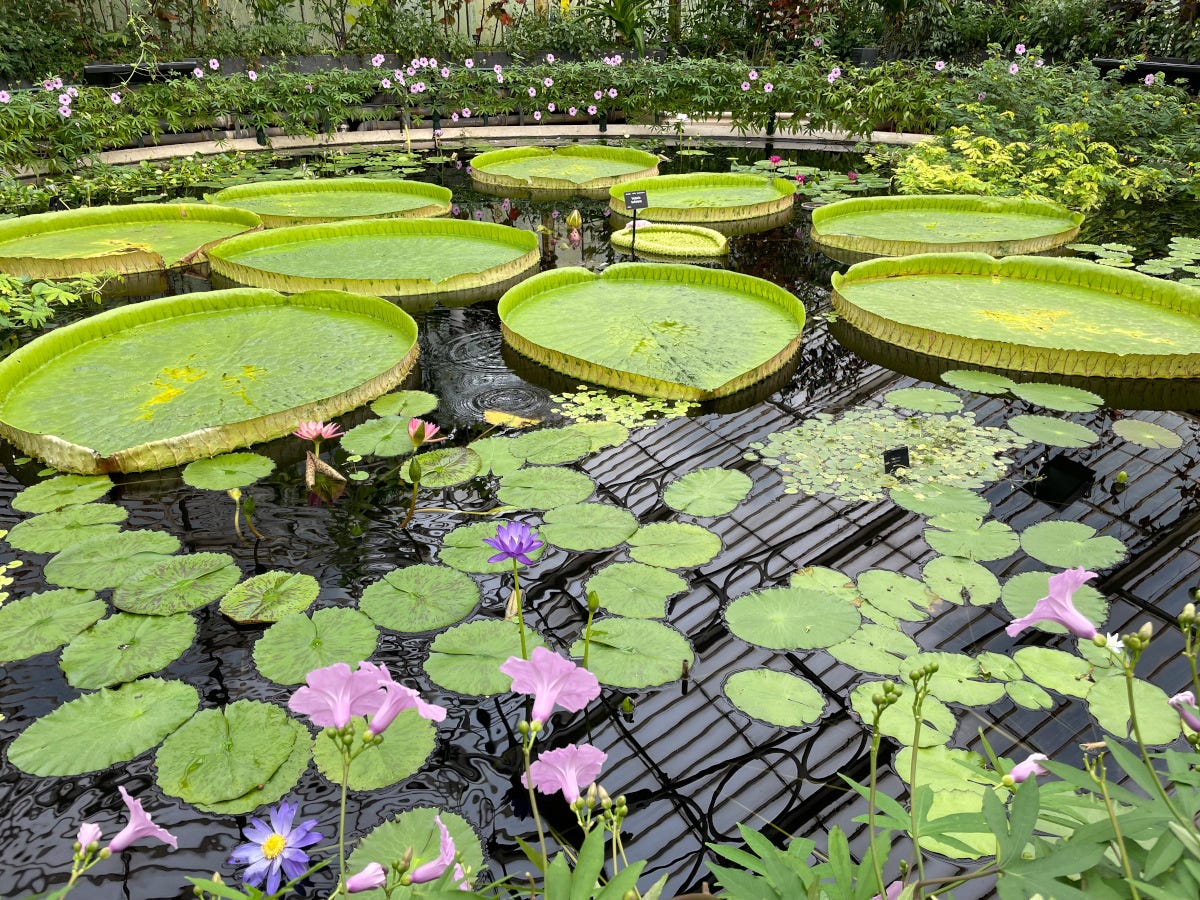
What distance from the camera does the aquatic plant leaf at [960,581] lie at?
2.17 m

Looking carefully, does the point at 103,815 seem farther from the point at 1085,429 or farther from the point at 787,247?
the point at 787,247

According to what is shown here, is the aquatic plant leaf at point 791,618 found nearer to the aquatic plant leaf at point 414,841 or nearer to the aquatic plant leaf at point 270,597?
the aquatic plant leaf at point 414,841

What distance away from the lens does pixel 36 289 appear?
3793 millimetres

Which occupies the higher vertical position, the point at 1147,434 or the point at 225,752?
the point at 1147,434

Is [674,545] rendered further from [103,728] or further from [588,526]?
[103,728]

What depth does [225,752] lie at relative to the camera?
1.69 meters

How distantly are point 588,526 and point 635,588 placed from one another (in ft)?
1.06

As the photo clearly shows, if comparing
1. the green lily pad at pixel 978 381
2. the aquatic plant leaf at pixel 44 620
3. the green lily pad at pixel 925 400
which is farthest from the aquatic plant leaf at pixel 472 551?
the green lily pad at pixel 978 381

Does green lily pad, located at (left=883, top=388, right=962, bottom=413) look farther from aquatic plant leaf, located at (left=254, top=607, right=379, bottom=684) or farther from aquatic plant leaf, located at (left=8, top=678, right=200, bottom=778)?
aquatic plant leaf, located at (left=8, top=678, right=200, bottom=778)

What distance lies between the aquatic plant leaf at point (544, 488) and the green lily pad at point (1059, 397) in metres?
1.81

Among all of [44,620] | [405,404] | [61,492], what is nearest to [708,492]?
[405,404]

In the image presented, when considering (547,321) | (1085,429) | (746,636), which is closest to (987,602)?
(746,636)

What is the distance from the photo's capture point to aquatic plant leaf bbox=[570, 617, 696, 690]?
6.31ft

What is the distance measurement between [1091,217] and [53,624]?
6509 mm
